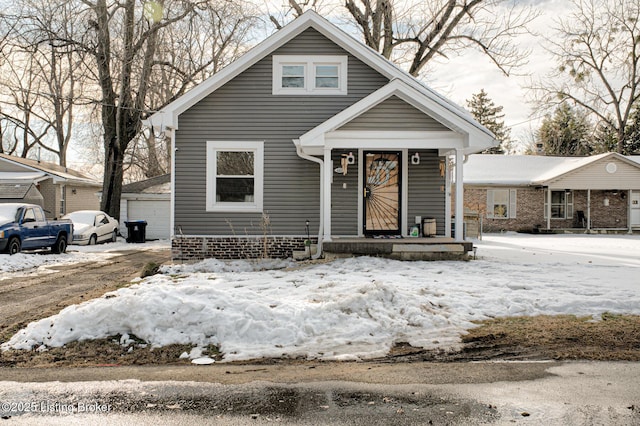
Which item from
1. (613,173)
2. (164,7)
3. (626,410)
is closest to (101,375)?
(626,410)

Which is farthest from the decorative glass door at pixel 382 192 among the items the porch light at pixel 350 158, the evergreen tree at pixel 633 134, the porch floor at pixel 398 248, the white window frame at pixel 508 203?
the evergreen tree at pixel 633 134

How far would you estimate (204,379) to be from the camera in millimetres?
4453

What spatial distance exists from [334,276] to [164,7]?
15039 mm

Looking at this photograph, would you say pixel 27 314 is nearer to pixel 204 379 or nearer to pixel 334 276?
pixel 204 379

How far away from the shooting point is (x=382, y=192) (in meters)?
13.1

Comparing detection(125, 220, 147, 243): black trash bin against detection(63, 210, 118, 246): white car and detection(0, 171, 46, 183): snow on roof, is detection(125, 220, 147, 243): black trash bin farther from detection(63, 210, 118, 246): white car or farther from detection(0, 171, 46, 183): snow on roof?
detection(0, 171, 46, 183): snow on roof

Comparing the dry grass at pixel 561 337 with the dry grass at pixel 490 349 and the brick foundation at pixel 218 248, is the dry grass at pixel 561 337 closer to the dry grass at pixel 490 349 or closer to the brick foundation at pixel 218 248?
the dry grass at pixel 490 349

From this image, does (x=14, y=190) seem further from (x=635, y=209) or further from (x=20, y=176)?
(x=635, y=209)

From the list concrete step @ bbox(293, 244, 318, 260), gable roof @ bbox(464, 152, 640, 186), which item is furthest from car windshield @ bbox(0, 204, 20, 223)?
gable roof @ bbox(464, 152, 640, 186)

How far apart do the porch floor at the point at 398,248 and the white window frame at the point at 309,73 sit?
3961 millimetres

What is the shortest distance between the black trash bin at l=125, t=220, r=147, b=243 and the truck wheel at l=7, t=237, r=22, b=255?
26.2 ft

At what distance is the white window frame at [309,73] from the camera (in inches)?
500

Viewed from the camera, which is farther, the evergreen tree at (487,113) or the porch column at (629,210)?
the evergreen tree at (487,113)

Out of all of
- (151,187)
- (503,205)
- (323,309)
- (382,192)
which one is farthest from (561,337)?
(151,187)
